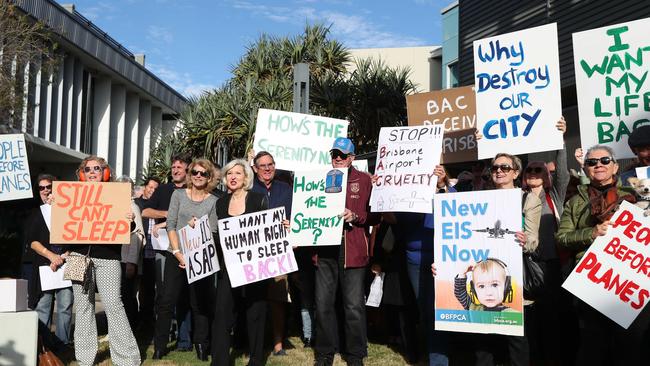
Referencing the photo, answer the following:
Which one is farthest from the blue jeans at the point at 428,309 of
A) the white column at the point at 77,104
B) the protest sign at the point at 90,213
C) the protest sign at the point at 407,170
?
the white column at the point at 77,104

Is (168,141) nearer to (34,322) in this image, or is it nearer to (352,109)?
(352,109)

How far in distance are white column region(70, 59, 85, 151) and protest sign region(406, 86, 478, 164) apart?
59.0 feet

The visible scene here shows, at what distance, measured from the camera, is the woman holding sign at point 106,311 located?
5.79 metres

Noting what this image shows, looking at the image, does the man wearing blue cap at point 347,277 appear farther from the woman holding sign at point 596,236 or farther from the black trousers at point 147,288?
the black trousers at point 147,288

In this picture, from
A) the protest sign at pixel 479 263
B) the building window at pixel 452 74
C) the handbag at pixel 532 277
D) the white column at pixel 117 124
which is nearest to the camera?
the protest sign at pixel 479 263

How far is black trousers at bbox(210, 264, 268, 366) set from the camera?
5516mm

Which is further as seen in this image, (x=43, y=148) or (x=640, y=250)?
(x=43, y=148)

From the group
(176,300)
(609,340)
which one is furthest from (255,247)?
(609,340)

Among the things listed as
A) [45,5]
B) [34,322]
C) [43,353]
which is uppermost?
[45,5]

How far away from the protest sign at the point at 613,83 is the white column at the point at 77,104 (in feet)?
66.6

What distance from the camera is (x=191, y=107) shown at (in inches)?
822

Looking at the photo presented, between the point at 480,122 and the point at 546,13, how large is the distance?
7.31 meters

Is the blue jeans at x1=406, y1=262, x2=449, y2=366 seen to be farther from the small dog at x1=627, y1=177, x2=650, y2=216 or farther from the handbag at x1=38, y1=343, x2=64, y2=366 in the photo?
the handbag at x1=38, y1=343, x2=64, y2=366

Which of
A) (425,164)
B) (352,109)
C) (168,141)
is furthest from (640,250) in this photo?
(168,141)
